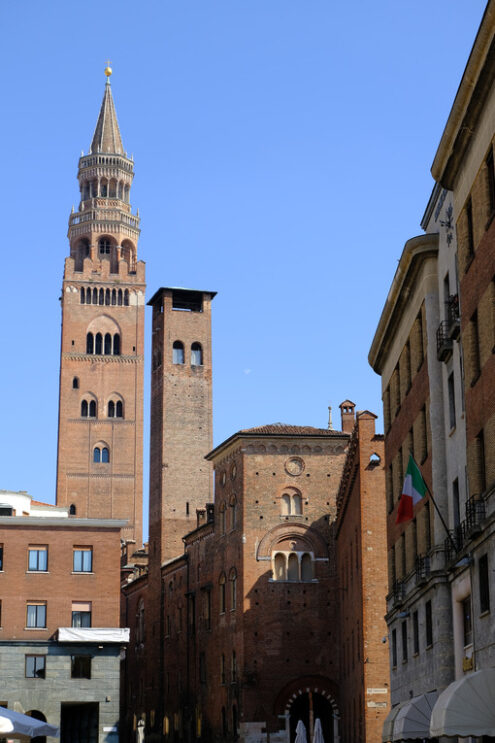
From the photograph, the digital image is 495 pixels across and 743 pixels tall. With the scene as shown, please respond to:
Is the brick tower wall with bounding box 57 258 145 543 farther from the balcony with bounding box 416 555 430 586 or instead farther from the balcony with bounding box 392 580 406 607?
the balcony with bounding box 416 555 430 586

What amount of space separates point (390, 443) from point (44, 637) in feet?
82.7

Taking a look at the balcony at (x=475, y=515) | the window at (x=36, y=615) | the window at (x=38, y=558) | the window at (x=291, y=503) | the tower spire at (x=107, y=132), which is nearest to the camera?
the balcony at (x=475, y=515)

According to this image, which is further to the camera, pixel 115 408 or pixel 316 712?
pixel 115 408

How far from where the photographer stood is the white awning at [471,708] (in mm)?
23562

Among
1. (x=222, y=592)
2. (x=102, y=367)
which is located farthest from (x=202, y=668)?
(x=102, y=367)

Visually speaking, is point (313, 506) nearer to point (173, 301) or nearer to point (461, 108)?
point (173, 301)

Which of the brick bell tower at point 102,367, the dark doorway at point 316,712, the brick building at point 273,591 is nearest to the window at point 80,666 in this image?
the brick building at point 273,591

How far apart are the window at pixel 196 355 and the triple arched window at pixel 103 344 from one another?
37.6 meters

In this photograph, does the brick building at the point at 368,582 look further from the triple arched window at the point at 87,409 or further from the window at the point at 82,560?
the triple arched window at the point at 87,409

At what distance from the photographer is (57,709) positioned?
58781mm

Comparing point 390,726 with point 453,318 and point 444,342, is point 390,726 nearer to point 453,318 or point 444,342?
point 444,342

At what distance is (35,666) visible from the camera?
59.7 metres

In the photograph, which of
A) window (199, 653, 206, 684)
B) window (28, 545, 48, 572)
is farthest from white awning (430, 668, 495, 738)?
window (199, 653, 206, 684)

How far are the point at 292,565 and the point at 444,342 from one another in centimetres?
3536
